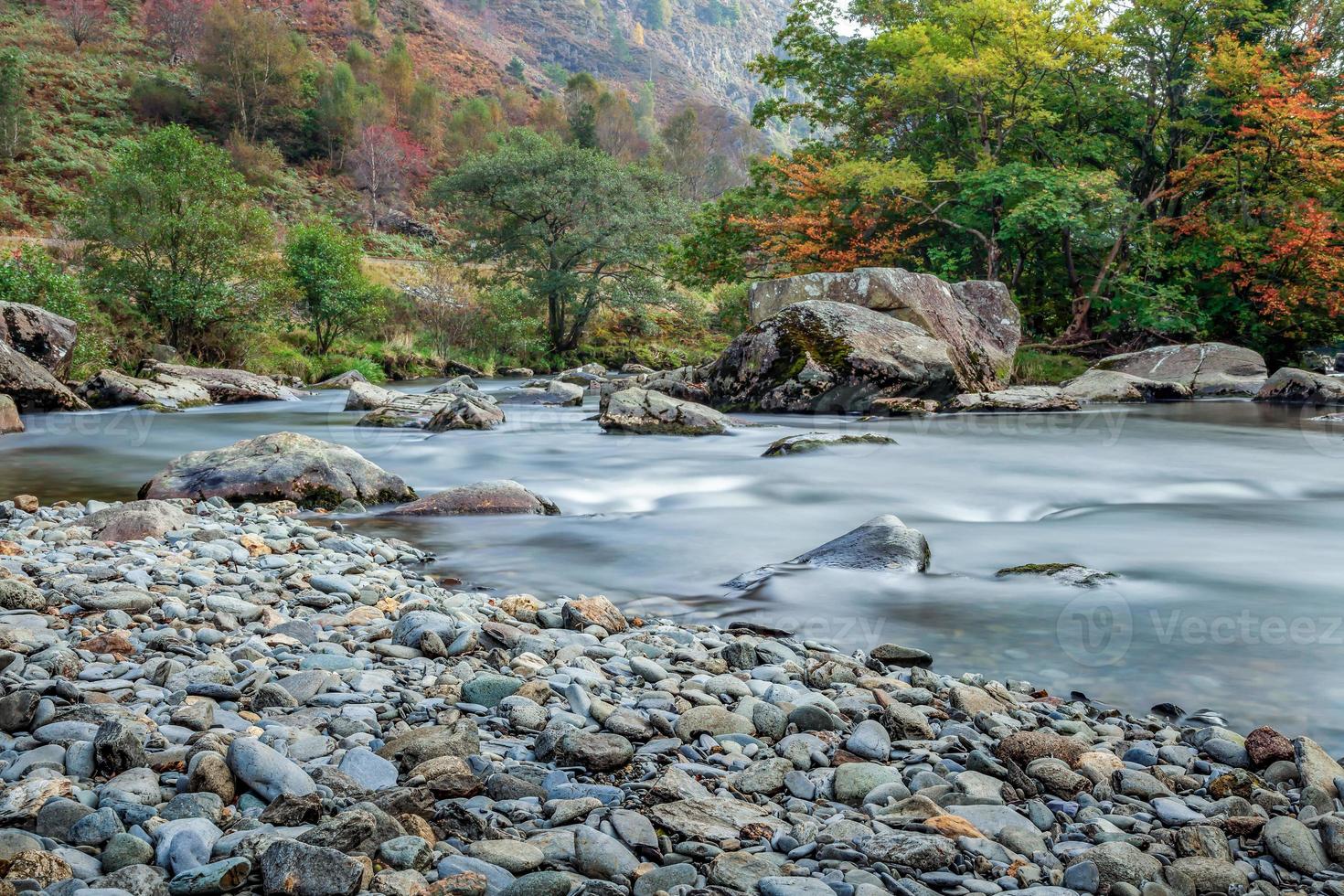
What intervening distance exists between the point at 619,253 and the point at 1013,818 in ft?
91.6

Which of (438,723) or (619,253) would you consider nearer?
(438,723)

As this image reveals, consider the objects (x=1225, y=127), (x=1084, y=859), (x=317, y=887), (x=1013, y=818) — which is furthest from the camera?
(x=1225, y=127)

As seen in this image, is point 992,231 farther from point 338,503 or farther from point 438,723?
point 438,723

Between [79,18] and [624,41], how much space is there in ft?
315

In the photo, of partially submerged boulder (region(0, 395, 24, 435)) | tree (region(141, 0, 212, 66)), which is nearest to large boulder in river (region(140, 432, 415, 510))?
partially submerged boulder (region(0, 395, 24, 435))

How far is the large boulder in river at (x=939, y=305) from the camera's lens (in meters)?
15.4

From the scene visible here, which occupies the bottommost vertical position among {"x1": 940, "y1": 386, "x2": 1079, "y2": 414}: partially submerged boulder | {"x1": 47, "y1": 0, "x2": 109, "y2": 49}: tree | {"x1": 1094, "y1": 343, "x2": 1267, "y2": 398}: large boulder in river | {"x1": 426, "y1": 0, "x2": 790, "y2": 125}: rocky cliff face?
{"x1": 940, "y1": 386, "x2": 1079, "y2": 414}: partially submerged boulder

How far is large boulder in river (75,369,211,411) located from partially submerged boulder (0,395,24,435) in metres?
3.28

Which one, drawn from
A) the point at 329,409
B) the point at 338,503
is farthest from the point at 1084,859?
the point at 329,409

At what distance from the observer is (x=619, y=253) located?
95.6 feet

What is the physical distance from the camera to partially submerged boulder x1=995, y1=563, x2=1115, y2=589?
5.00m

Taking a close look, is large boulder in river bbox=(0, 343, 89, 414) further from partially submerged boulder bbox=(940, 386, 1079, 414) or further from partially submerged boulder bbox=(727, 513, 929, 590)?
partially submerged boulder bbox=(940, 386, 1079, 414)

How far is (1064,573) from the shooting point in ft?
16.7

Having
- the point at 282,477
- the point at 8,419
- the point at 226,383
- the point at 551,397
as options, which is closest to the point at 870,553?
the point at 282,477
